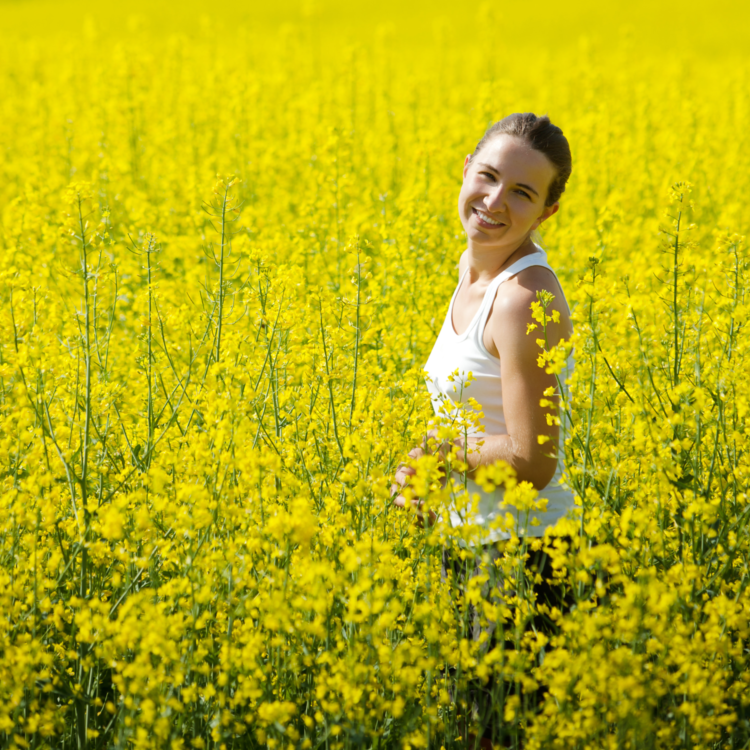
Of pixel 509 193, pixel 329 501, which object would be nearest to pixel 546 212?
pixel 509 193

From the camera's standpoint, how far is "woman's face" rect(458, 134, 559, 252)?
8.05ft

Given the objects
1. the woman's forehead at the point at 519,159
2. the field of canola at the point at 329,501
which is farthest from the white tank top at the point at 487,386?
the woman's forehead at the point at 519,159

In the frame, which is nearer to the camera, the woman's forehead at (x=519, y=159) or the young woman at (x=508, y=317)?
the young woman at (x=508, y=317)

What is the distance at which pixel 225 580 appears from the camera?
2027mm

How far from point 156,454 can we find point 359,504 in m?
1.07

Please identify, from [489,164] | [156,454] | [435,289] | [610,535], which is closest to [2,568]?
[156,454]

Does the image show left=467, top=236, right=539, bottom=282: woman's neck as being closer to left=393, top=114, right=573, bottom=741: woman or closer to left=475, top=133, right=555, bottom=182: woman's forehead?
left=393, top=114, right=573, bottom=741: woman

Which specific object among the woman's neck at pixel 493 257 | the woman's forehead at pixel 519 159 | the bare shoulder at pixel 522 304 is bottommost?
the bare shoulder at pixel 522 304

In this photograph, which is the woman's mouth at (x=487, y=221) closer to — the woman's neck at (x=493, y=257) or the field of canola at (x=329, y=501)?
the woman's neck at (x=493, y=257)

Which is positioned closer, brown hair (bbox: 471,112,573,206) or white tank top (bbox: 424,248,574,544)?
white tank top (bbox: 424,248,574,544)

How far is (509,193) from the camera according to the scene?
2469mm

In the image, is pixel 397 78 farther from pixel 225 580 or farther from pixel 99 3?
pixel 99 3

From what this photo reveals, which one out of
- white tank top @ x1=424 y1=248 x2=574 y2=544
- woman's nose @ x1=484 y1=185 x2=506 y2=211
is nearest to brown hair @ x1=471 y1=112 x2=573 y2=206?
woman's nose @ x1=484 y1=185 x2=506 y2=211

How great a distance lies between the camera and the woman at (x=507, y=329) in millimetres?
2164
